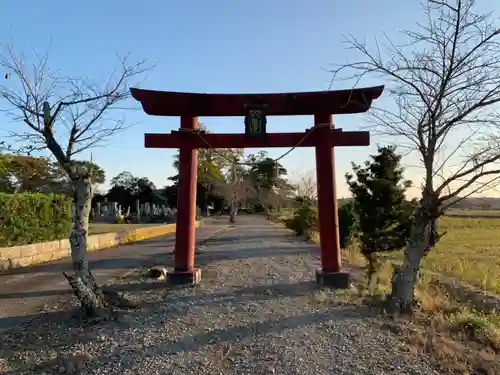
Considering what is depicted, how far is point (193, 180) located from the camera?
855 cm

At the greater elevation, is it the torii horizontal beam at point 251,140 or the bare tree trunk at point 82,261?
the torii horizontal beam at point 251,140

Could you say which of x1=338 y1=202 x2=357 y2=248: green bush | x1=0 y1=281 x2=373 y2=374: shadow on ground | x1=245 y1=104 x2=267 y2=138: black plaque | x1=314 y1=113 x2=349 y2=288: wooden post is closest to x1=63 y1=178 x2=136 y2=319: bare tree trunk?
x1=0 y1=281 x2=373 y2=374: shadow on ground

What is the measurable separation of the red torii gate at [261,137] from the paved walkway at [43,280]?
7.22 feet

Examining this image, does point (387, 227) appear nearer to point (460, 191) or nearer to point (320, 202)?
point (320, 202)

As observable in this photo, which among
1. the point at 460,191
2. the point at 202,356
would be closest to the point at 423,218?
the point at 460,191

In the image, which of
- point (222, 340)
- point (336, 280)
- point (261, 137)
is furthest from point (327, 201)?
point (222, 340)

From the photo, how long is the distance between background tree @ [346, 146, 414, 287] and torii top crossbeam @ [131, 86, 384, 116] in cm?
741

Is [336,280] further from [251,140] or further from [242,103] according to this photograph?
[242,103]

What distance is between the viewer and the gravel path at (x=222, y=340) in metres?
4.38

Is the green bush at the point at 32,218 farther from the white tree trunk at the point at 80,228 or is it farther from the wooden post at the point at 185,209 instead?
the white tree trunk at the point at 80,228

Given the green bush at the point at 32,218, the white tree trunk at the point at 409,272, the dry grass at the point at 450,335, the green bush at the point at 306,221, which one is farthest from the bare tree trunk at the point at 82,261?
the green bush at the point at 306,221

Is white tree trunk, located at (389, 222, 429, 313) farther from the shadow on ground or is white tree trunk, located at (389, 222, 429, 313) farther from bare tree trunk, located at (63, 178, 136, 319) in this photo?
bare tree trunk, located at (63, 178, 136, 319)

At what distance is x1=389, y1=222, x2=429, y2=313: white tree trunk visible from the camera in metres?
6.07

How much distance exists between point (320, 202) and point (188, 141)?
259 centimetres
